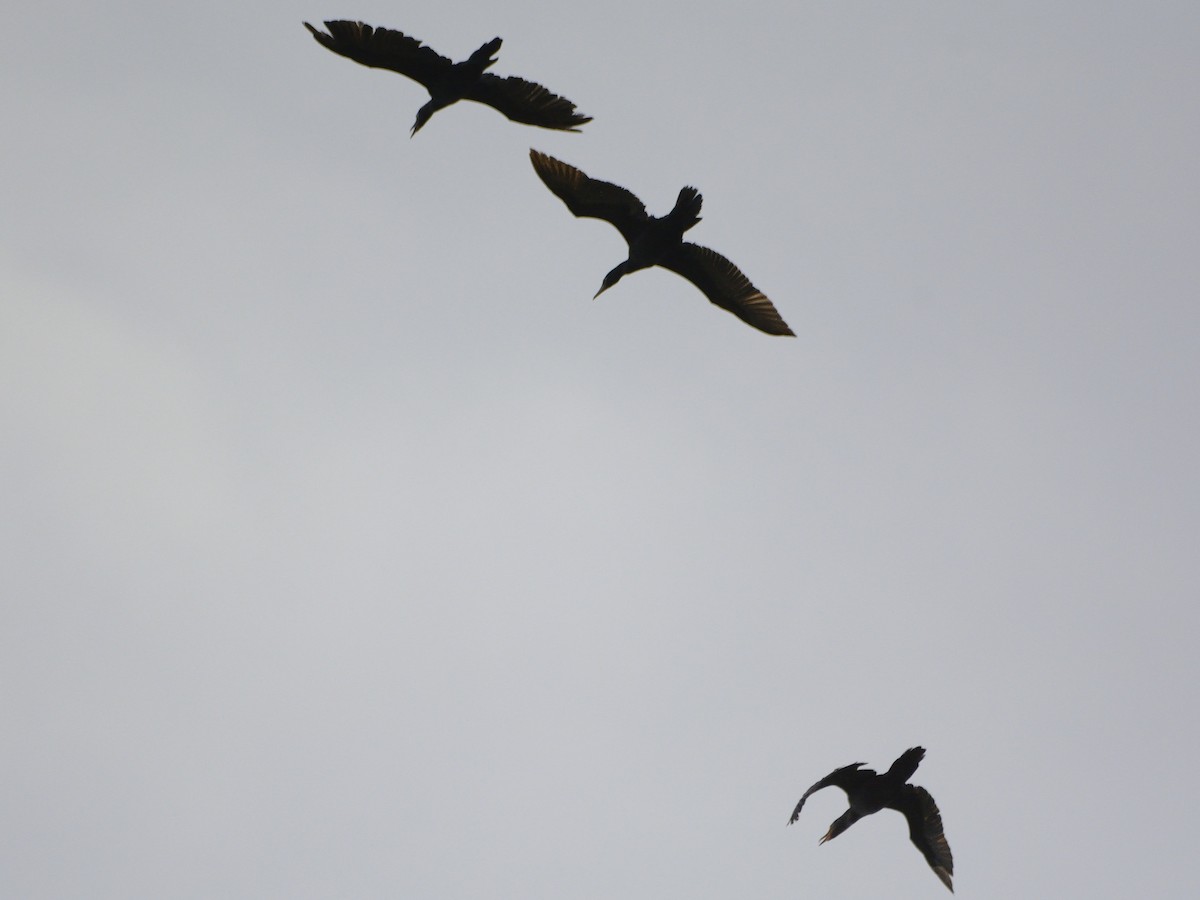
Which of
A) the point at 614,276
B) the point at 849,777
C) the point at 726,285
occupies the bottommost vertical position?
the point at 849,777

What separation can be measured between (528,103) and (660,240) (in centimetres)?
276

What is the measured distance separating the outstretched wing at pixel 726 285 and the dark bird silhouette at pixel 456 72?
2.55 m

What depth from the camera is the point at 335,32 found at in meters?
16.6

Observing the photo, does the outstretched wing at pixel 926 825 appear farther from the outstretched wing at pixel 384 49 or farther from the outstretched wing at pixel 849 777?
the outstretched wing at pixel 384 49

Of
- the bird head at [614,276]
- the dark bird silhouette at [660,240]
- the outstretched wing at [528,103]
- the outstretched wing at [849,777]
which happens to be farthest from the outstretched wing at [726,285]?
the outstretched wing at [849,777]

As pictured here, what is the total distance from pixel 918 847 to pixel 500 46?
523 inches

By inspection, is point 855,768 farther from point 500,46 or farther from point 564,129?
point 500,46

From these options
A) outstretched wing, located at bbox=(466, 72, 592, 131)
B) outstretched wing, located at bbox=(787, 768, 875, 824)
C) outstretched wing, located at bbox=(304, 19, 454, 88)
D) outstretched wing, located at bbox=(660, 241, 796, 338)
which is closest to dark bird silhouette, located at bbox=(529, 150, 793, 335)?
outstretched wing, located at bbox=(660, 241, 796, 338)

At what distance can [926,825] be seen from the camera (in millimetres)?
17125

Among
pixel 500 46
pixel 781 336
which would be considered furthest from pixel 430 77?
pixel 781 336

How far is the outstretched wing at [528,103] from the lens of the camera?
16.6 meters

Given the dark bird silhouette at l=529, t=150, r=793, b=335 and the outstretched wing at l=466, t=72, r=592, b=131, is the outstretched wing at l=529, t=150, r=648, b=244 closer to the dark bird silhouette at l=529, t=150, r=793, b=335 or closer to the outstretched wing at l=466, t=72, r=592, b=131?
the dark bird silhouette at l=529, t=150, r=793, b=335

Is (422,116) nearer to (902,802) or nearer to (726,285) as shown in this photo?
(726,285)

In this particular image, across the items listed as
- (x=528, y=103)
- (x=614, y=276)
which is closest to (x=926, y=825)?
(x=614, y=276)
